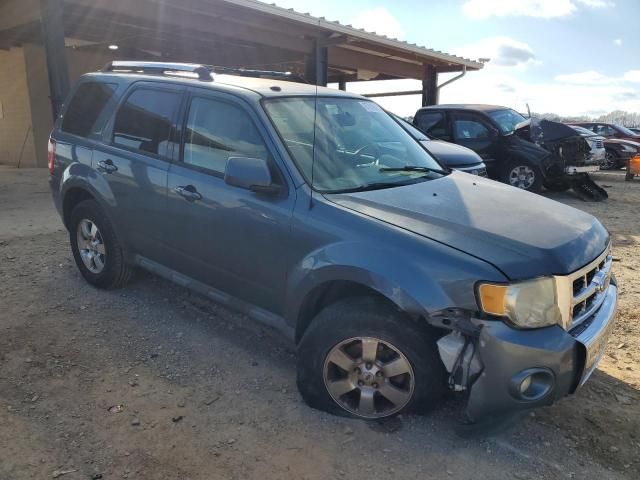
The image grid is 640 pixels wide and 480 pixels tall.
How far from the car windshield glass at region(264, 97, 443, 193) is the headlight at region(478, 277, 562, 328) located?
1056 millimetres

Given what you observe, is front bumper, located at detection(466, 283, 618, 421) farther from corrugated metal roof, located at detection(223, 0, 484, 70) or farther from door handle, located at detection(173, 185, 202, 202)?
corrugated metal roof, located at detection(223, 0, 484, 70)

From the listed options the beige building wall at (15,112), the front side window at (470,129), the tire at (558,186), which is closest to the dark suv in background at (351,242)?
the front side window at (470,129)

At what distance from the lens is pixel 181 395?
10.2ft

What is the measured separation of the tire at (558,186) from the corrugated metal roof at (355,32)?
17.6ft

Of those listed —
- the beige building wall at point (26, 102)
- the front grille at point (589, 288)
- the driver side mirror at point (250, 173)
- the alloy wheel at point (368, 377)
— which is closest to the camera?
the front grille at point (589, 288)

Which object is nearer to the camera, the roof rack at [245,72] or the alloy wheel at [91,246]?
the roof rack at [245,72]

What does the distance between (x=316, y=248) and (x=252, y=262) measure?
53cm

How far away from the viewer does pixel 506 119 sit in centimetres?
1011

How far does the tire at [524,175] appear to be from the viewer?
9.80 meters

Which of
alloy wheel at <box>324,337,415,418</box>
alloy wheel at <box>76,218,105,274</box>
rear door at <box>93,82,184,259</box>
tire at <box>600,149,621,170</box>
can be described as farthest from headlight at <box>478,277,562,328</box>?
tire at <box>600,149,621,170</box>

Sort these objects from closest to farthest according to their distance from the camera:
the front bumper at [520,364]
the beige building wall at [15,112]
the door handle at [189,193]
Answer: the front bumper at [520,364]
the door handle at [189,193]
the beige building wall at [15,112]

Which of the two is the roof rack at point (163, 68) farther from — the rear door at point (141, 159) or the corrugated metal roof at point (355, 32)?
the corrugated metal roof at point (355, 32)

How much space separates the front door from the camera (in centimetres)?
300

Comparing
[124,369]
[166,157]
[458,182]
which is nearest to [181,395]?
[124,369]
